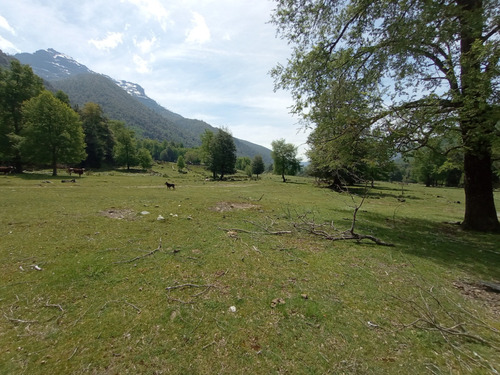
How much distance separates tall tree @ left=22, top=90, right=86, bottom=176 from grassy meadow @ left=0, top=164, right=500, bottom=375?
32.6m

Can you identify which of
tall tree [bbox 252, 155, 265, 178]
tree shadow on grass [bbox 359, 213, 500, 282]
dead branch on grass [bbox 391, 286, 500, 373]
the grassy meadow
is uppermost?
tall tree [bbox 252, 155, 265, 178]

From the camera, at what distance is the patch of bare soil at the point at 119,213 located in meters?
10.4

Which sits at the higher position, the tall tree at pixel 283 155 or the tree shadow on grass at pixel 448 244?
the tall tree at pixel 283 155

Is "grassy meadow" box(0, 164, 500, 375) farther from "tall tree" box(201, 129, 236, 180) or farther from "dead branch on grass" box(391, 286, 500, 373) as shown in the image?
"tall tree" box(201, 129, 236, 180)

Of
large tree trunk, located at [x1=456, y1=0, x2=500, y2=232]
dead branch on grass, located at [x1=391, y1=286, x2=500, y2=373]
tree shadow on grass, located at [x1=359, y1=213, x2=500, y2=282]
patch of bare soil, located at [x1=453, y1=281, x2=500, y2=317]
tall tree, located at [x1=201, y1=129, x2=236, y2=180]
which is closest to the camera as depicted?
dead branch on grass, located at [x1=391, y1=286, x2=500, y2=373]

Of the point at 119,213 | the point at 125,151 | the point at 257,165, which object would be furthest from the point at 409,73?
the point at 125,151

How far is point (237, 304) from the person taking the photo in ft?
14.9

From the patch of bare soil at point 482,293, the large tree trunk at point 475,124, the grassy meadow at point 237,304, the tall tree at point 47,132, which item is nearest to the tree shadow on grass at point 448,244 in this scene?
the grassy meadow at point 237,304

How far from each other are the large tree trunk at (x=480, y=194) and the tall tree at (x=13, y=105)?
50117 millimetres

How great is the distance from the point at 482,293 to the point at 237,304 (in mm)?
6262

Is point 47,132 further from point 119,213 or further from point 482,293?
point 482,293

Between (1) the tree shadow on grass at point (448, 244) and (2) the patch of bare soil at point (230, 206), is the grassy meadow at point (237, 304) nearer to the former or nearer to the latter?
(1) the tree shadow on grass at point (448, 244)

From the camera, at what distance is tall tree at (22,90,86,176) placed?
31.0 meters

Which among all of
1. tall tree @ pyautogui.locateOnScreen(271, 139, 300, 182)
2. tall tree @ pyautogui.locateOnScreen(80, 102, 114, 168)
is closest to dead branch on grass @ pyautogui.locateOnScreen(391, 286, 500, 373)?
tall tree @ pyautogui.locateOnScreen(271, 139, 300, 182)
